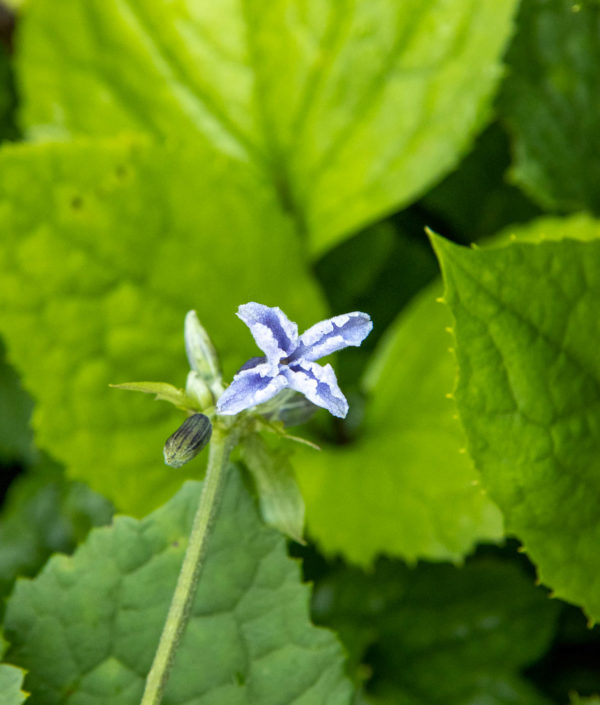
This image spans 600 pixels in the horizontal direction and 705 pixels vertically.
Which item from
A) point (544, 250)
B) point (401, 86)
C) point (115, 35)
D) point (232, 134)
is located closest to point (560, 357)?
point (544, 250)

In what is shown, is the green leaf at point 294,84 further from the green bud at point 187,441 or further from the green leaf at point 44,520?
the green bud at point 187,441

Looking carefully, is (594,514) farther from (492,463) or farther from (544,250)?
(544,250)

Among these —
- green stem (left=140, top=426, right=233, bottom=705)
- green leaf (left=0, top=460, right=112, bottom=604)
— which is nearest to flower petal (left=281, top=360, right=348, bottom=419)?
green stem (left=140, top=426, right=233, bottom=705)

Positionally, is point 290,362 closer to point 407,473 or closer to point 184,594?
point 184,594

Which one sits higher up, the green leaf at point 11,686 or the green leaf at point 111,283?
the green leaf at point 111,283

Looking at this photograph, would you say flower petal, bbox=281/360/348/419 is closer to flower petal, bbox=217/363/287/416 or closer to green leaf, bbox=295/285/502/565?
flower petal, bbox=217/363/287/416

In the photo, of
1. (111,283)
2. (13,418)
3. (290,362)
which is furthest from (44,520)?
(290,362)

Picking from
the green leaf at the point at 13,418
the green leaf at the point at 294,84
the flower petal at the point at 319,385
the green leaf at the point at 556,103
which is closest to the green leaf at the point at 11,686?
the flower petal at the point at 319,385
